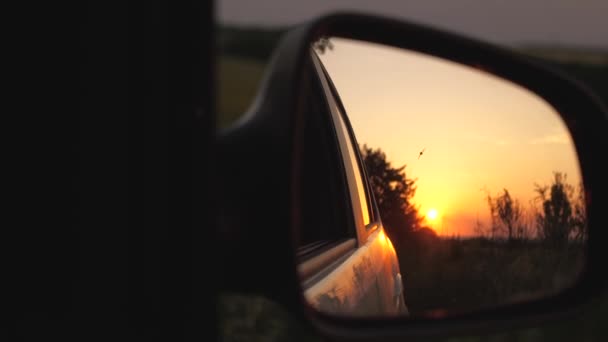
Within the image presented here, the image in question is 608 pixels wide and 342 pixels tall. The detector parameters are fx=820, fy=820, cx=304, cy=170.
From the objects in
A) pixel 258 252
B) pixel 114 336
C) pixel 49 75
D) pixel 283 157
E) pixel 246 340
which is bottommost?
pixel 246 340

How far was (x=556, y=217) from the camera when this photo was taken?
225cm

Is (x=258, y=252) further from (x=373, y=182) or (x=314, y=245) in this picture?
(x=373, y=182)

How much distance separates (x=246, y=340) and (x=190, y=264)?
4077 mm

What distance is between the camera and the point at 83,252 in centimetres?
108

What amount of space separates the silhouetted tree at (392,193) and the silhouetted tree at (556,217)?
1.27 ft

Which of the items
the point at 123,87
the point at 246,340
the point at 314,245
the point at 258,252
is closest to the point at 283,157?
the point at 258,252

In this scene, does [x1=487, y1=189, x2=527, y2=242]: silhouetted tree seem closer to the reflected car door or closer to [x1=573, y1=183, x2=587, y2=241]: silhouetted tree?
[x1=573, y1=183, x2=587, y2=241]: silhouetted tree

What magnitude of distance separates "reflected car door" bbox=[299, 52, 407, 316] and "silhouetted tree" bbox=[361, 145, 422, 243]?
2.9 inches

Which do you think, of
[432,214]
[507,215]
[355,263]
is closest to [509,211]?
[507,215]

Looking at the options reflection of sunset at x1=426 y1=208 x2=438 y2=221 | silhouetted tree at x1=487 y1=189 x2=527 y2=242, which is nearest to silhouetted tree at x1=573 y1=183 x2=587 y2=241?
silhouetted tree at x1=487 y1=189 x2=527 y2=242

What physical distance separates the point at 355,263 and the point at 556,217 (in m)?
0.57

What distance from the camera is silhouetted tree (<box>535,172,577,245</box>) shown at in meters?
2.23

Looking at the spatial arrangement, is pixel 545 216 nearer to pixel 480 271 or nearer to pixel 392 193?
pixel 480 271

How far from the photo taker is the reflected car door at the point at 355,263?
6.00ft
